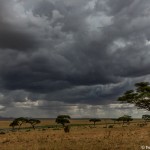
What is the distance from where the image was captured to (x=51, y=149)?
1033 inches

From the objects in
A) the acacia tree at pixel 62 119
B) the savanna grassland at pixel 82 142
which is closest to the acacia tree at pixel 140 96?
the savanna grassland at pixel 82 142

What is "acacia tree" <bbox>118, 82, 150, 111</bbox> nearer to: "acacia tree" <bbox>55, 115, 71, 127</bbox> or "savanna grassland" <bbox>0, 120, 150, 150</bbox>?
"savanna grassland" <bbox>0, 120, 150, 150</bbox>

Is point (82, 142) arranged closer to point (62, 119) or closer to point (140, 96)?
point (140, 96)

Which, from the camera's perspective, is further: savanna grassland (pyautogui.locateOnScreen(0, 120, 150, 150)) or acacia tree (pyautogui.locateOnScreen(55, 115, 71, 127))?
acacia tree (pyautogui.locateOnScreen(55, 115, 71, 127))

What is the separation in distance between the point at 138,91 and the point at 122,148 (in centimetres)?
1640

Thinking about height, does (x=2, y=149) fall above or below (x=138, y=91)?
below

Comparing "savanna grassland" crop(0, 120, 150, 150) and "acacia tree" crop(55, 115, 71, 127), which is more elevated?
"acacia tree" crop(55, 115, 71, 127)

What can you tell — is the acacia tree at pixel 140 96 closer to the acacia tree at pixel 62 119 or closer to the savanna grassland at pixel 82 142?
the savanna grassland at pixel 82 142

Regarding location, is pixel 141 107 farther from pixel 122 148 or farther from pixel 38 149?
pixel 38 149

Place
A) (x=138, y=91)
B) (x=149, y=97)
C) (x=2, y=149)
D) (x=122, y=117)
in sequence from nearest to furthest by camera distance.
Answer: (x=2, y=149) → (x=149, y=97) → (x=138, y=91) → (x=122, y=117)

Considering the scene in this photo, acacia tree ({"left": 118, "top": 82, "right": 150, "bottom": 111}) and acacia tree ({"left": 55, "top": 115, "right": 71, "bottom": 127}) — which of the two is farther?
acacia tree ({"left": 55, "top": 115, "right": 71, "bottom": 127})

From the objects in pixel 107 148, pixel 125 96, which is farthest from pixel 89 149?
pixel 125 96

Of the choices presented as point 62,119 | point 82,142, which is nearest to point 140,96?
point 82,142

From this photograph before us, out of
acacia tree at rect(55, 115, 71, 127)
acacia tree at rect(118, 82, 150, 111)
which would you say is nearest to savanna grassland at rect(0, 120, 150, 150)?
acacia tree at rect(118, 82, 150, 111)
